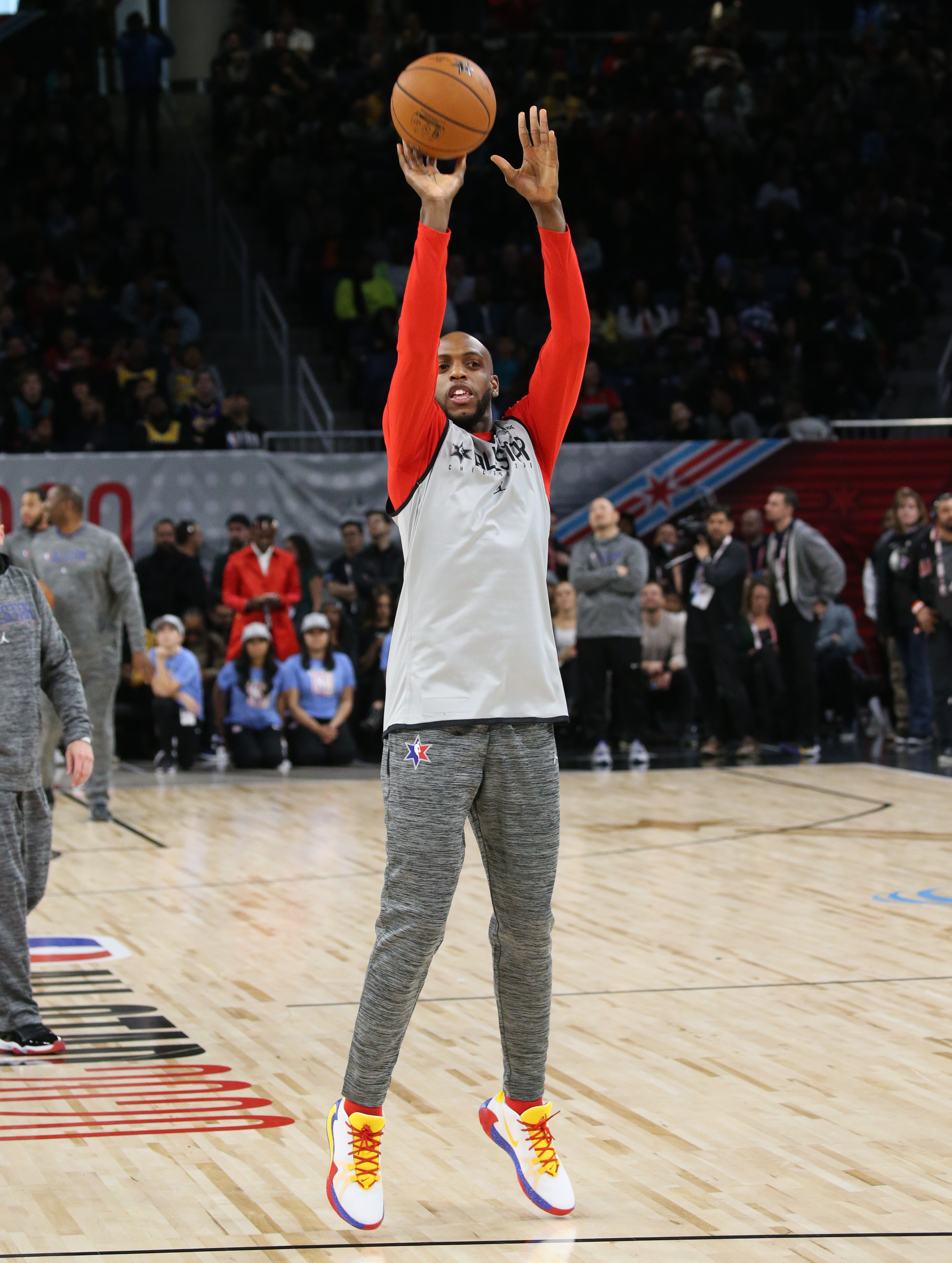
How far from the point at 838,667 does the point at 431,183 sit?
37.2ft

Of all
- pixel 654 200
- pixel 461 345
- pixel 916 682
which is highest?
pixel 654 200

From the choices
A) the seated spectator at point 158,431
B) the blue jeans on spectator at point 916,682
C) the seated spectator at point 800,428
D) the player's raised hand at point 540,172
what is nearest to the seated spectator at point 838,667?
the blue jeans on spectator at point 916,682

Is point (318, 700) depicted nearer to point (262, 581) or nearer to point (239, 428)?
point (262, 581)

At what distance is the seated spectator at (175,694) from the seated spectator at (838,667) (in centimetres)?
526

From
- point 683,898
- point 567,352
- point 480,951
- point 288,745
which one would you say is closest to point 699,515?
point 288,745

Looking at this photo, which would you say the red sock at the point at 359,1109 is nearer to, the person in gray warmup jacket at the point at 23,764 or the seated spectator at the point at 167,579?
the person in gray warmup jacket at the point at 23,764

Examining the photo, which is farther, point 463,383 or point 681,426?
point 681,426

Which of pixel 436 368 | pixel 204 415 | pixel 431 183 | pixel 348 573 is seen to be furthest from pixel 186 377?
pixel 436 368

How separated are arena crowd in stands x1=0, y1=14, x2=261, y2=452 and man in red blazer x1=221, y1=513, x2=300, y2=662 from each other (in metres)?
1.81

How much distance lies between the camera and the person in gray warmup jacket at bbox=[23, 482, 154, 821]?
975 cm

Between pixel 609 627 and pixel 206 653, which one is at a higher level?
pixel 609 627

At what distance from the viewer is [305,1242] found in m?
3.68

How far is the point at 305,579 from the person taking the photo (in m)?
14.2

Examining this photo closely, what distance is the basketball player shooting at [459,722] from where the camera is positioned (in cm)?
380
